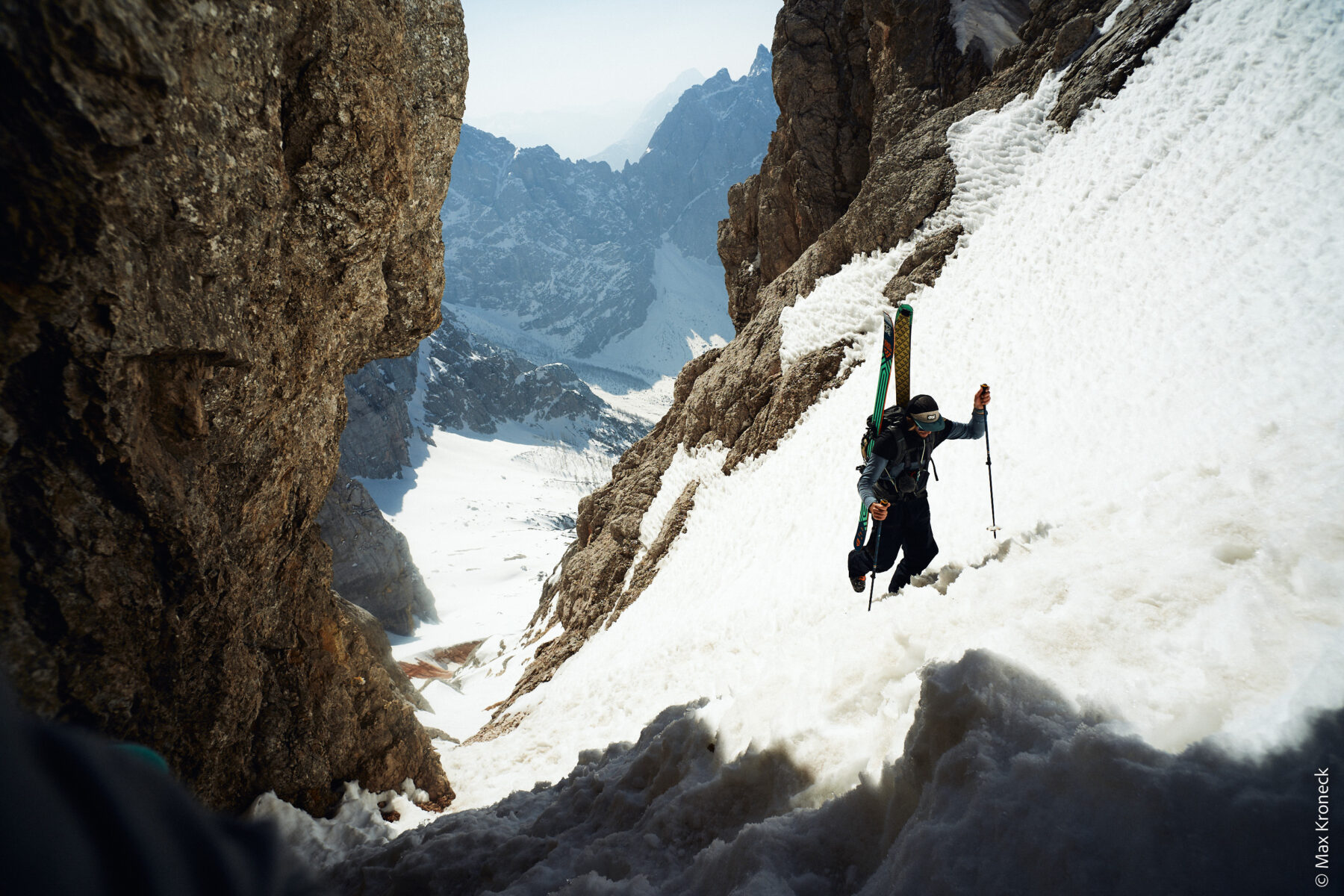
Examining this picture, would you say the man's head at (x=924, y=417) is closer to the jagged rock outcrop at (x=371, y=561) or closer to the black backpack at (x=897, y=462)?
the black backpack at (x=897, y=462)

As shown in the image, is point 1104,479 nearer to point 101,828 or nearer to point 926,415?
point 926,415

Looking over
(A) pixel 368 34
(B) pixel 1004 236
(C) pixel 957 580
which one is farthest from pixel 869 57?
(C) pixel 957 580

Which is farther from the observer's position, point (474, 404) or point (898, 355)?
point (474, 404)

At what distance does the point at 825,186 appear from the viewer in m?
25.2

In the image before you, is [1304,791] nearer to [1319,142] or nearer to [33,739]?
[33,739]

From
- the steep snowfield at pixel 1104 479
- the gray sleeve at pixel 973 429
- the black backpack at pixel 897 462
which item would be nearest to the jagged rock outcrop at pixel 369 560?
the steep snowfield at pixel 1104 479

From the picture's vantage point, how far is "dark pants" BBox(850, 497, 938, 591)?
20.9ft

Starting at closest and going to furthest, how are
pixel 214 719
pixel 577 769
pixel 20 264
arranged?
pixel 20 264 < pixel 214 719 < pixel 577 769

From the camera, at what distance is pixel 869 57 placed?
944 inches

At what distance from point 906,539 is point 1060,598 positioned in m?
2.32

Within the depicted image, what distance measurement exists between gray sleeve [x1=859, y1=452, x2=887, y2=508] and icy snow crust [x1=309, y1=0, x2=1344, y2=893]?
3.49ft

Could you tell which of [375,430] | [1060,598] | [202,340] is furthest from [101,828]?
[375,430]

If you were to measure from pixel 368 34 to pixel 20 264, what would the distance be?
166 inches

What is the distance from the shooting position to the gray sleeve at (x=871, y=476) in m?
6.22
